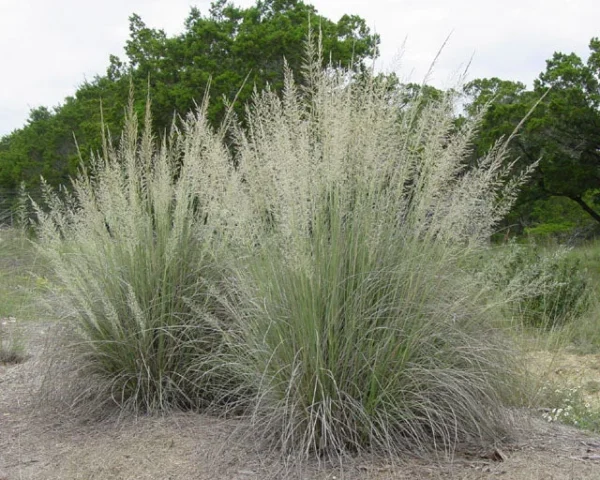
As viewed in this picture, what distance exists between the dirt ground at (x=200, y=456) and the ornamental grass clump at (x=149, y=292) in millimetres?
228

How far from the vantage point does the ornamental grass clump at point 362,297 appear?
283 centimetres

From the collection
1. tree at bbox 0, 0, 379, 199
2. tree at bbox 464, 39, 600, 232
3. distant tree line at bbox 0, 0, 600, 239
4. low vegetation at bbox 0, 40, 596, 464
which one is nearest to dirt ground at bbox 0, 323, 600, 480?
low vegetation at bbox 0, 40, 596, 464

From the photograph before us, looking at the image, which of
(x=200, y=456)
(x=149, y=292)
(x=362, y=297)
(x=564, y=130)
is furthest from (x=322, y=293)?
(x=564, y=130)

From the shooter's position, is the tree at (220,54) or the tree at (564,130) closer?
the tree at (564,130)

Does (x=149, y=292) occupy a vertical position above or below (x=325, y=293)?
below

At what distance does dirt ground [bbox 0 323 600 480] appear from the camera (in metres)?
2.74

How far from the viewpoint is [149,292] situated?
12.2 ft

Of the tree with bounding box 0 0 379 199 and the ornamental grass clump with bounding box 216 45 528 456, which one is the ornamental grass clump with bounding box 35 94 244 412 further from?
the tree with bounding box 0 0 379 199

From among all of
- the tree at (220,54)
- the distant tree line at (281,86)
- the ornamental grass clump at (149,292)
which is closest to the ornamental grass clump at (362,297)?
the ornamental grass clump at (149,292)

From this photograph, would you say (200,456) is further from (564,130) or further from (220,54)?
(220,54)

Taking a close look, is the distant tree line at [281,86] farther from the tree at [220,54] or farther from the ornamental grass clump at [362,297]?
the ornamental grass clump at [362,297]

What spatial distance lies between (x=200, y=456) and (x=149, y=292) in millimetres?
1094

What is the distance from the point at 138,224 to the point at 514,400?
92.1 inches

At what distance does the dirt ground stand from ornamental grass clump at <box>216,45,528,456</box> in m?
0.12
